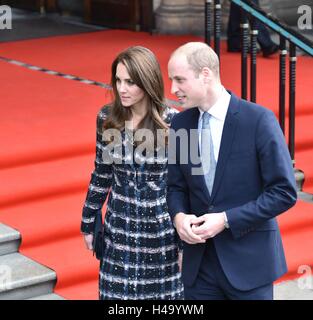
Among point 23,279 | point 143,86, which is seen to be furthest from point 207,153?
point 23,279

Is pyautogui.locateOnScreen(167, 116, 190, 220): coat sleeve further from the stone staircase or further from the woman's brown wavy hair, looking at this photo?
the stone staircase

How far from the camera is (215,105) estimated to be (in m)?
4.57

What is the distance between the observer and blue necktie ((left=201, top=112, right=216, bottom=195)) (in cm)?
459

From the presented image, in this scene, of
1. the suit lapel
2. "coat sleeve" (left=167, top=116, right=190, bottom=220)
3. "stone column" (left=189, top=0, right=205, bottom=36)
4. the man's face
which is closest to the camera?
the man's face

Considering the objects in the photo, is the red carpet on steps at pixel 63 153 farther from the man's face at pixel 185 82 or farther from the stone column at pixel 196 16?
the man's face at pixel 185 82

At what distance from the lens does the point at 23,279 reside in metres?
→ 6.50

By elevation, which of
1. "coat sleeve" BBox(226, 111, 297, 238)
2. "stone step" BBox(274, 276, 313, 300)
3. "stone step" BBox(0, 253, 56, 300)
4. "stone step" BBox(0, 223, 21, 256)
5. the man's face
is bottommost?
"stone step" BBox(274, 276, 313, 300)

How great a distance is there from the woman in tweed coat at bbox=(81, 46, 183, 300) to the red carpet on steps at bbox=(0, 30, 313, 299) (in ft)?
2.39

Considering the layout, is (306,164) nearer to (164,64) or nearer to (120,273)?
(164,64)

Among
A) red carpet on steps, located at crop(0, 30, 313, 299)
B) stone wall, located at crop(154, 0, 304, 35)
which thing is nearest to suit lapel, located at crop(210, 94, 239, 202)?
red carpet on steps, located at crop(0, 30, 313, 299)

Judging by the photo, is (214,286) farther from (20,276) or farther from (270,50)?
(270,50)

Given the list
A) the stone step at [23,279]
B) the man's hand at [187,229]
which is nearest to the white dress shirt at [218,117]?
the man's hand at [187,229]

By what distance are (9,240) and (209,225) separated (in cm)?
262

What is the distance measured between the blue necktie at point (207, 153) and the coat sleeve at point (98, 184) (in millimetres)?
806
